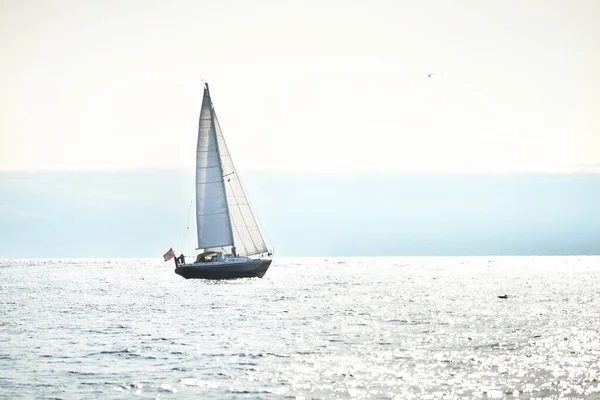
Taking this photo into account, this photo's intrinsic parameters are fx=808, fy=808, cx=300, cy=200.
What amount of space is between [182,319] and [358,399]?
39282 millimetres

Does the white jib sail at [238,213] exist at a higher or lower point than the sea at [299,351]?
higher

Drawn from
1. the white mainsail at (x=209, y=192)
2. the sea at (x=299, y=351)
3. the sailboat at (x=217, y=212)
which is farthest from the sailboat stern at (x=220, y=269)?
the sea at (x=299, y=351)

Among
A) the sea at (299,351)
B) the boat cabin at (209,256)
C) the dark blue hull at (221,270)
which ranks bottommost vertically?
the sea at (299,351)

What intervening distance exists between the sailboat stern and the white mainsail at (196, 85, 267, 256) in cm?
416

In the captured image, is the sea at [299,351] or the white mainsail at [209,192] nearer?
the sea at [299,351]

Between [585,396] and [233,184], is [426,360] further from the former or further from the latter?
[233,184]

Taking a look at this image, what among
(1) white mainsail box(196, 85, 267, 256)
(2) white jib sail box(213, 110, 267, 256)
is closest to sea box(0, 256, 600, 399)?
Result: (1) white mainsail box(196, 85, 267, 256)

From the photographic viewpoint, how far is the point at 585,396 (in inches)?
1399

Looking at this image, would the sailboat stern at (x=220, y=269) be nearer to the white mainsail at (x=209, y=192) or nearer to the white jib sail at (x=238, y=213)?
the white jib sail at (x=238, y=213)

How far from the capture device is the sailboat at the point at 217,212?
114875 millimetres

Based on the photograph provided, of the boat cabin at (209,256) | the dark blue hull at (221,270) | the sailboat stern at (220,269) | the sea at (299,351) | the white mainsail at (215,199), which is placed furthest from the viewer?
the white mainsail at (215,199)

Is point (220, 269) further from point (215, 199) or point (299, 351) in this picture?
point (299, 351)

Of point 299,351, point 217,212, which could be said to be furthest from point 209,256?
point 299,351

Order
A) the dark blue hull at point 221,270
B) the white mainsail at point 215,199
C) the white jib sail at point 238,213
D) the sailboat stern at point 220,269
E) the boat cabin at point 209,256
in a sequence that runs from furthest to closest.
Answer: the white jib sail at point 238,213, the white mainsail at point 215,199, the boat cabin at point 209,256, the dark blue hull at point 221,270, the sailboat stern at point 220,269
